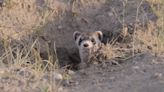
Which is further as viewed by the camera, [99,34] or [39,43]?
[99,34]

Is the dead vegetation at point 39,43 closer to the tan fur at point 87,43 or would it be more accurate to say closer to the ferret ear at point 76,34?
the tan fur at point 87,43

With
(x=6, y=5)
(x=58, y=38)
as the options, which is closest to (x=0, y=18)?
(x=6, y=5)

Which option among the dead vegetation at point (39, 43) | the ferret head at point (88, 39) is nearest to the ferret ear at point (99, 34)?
the ferret head at point (88, 39)

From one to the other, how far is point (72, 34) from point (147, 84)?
2569 millimetres

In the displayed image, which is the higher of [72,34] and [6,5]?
→ [6,5]

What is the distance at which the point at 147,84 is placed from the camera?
4.26 m

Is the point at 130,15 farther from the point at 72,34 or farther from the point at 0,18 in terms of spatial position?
the point at 0,18

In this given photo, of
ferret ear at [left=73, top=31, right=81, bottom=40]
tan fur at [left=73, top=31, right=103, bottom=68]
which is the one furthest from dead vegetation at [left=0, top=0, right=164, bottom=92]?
ferret ear at [left=73, top=31, right=81, bottom=40]

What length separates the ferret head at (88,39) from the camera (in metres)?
5.90

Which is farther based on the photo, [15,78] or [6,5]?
[6,5]

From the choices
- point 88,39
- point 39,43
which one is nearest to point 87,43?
point 88,39

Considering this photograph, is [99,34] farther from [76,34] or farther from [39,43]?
[39,43]

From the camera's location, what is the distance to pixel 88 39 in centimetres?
606

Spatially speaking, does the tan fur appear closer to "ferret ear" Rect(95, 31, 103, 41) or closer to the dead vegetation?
"ferret ear" Rect(95, 31, 103, 41)
